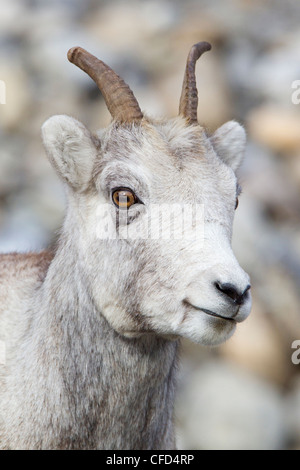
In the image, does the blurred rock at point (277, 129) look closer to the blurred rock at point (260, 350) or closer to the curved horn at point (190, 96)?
Answer: the blurred rock at point (260, 350)

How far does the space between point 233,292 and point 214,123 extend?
11381mm

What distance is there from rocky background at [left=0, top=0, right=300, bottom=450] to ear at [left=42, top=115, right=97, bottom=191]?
5179mm

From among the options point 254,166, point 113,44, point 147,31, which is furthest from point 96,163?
point 147,31

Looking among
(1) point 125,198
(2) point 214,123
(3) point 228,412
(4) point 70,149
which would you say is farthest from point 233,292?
(2) point 214,123

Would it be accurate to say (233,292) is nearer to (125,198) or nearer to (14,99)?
(125,198)

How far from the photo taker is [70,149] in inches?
188

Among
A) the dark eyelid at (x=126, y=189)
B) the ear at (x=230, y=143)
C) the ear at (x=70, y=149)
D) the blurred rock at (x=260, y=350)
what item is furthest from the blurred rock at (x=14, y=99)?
the dark eyelid at (x=126, y=189)

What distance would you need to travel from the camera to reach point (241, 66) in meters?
17.6

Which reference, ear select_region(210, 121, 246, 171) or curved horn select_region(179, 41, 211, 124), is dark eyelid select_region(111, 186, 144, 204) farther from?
ear select_region(210, 121, 246, 171)

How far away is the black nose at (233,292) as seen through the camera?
392 cm

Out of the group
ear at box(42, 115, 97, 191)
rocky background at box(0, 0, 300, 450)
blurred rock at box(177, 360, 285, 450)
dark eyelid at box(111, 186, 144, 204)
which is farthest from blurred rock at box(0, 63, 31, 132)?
dark eyelid at box(111, 186, 144, 204)

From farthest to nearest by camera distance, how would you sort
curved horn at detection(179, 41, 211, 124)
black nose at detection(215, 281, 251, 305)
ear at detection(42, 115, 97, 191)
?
curved horn at detection(179, 41, 211, 124)
ear at detection(42, 115, 97, 191)
black nose at detection(215, 281, 251, 305)

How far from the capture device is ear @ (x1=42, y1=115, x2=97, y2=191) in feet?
15.6

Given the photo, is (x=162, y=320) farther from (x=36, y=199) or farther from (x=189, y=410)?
(x=36, y=199)
